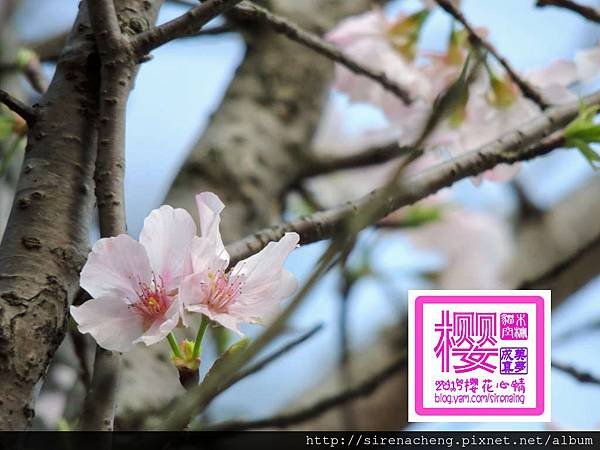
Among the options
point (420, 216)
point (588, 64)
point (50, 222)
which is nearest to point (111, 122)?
point (50, 222)

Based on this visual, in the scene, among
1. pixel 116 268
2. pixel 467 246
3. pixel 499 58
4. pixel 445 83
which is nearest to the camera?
pixel 116 268

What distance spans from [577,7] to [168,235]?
338mm

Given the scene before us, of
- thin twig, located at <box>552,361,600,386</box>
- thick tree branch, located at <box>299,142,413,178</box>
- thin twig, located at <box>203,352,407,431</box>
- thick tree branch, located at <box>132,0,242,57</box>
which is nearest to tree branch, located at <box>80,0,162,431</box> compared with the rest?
thick tree branch, located at <box>132,0,242,57</box>

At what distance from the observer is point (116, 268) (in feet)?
1.13

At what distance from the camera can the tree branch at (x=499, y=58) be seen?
554mm

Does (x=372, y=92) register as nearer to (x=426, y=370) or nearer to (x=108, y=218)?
(x=426, y=370)

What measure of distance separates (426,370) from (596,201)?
66 cm

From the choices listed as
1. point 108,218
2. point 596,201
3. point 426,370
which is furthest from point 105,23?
point 596,201

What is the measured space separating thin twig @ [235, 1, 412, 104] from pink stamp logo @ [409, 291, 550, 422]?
17cm

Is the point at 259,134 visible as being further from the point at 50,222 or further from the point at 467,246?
the point at 50,222

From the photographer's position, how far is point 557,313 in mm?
910

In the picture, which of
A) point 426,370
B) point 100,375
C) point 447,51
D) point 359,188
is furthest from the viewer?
point 359,188

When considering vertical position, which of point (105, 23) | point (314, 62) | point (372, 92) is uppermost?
point (314, 62)

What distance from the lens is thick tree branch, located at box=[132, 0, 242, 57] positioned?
377 millimetres
